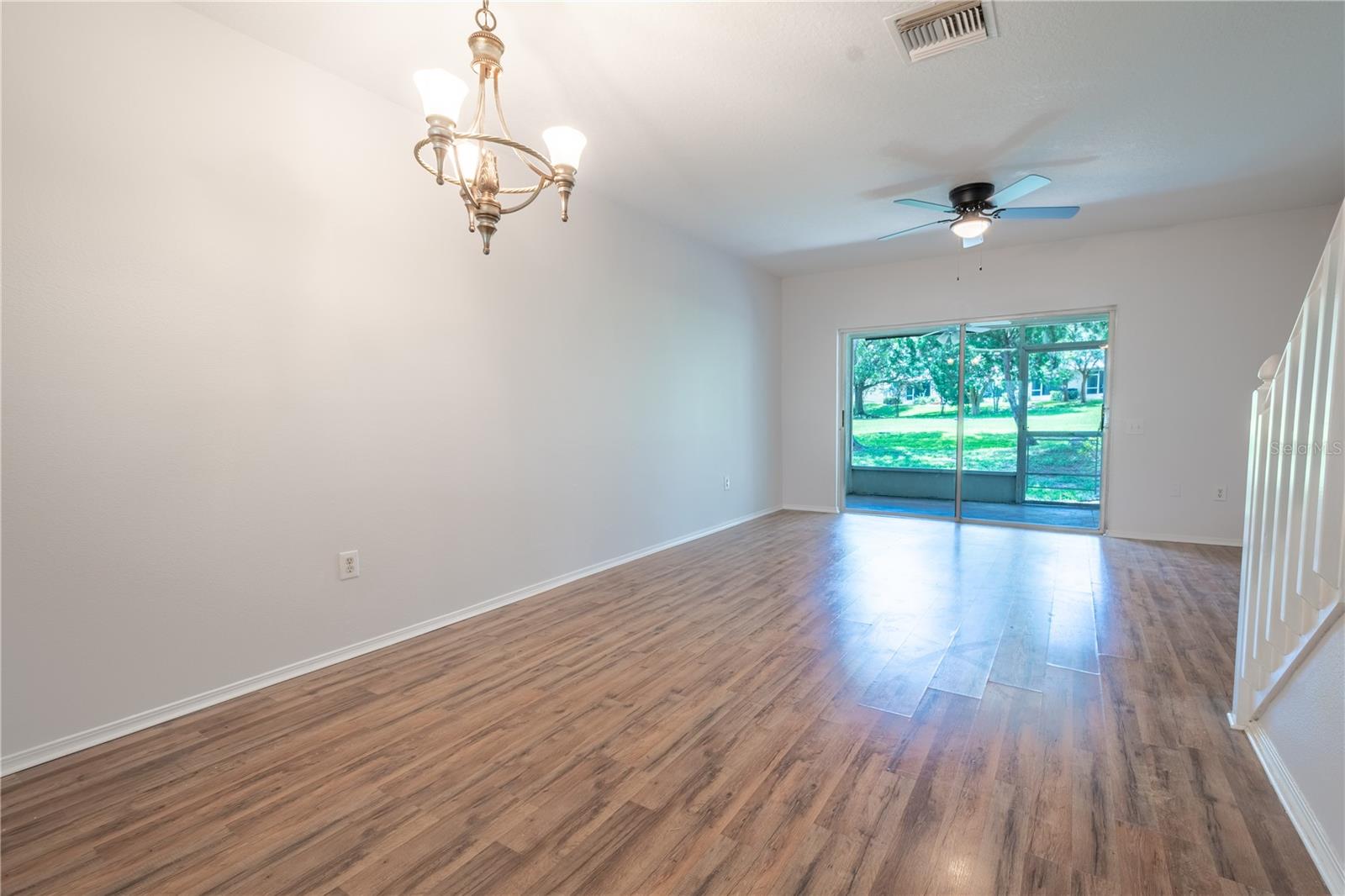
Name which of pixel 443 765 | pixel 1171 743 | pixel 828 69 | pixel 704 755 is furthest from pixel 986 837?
pixel 828 69

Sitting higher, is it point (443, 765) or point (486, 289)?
point (486, 289)

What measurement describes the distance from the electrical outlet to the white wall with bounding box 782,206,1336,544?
207 inches

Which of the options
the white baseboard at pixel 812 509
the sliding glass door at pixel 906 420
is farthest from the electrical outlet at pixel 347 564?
the sliding glass door at pixel 906 420

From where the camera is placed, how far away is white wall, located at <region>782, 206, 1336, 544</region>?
4531 mm

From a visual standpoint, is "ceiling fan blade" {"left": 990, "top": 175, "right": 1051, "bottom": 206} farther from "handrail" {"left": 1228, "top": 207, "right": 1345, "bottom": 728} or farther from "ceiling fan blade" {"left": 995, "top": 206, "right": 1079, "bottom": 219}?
"handrail" {"left": 1228, "top": 207, "right": 1345, "bottom": 728}

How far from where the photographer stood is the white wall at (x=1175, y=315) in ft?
14.9

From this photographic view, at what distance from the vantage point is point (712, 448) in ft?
17.7

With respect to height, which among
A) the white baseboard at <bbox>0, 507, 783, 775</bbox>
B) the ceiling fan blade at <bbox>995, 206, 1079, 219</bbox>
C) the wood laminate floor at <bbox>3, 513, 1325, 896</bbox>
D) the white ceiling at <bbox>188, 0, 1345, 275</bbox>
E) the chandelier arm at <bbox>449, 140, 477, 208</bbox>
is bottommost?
the wood laminate floor at <bbox>3, 513, 1325, 896</bbox>

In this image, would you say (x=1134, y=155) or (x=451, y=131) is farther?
(x=1134, y=155)

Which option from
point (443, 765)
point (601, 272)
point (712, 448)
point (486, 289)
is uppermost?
point (601, 272)

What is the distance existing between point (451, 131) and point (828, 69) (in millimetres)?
1766

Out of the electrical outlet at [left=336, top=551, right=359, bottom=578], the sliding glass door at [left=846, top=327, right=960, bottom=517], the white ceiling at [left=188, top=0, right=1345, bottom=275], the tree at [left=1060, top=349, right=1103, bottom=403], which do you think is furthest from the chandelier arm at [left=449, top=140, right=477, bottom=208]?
the tree at [left=1060, top=349, right=1103, bottom=403]

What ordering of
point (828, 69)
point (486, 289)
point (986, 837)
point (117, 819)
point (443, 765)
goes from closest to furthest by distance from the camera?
point (986, 837) < point (117, 819) < point (443, 765) < point (828, 69) < point (486, 289)

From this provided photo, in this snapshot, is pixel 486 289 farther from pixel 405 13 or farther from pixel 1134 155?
pixel 1134 155
